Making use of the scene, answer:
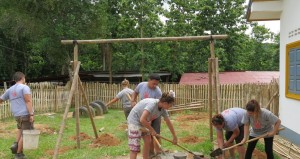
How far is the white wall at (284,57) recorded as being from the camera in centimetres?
760

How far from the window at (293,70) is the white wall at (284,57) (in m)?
0.14

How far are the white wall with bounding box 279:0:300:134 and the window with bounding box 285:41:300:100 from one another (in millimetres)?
141

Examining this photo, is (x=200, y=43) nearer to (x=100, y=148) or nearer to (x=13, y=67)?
(x=13, y=67)

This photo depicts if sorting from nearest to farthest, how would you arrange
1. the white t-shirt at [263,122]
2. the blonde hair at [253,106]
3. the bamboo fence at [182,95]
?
1. the blonde hair at [253,106]
2. the white t-shirt at [263,122]
3. the bamboo fence at [182,95]

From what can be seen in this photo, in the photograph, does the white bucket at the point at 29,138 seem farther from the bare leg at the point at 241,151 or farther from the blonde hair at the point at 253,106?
the blonde hair at the point at 253,106

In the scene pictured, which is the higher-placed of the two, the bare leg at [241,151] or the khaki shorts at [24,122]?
the khaki shorts at [24,122]

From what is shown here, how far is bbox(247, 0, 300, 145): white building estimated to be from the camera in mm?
7609

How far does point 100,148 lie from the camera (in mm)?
8031

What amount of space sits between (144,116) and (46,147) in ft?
13.8

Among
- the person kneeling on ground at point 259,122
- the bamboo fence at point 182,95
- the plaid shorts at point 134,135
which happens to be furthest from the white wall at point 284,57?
the bamboo fence at point 182,95

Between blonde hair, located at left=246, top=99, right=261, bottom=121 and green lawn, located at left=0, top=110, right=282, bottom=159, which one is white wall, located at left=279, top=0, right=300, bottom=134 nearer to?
green lawn, located at left=0, top=110, right=282, bottom=159

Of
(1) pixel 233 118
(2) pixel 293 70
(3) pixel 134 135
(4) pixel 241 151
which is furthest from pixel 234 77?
(3) pixel 134 135

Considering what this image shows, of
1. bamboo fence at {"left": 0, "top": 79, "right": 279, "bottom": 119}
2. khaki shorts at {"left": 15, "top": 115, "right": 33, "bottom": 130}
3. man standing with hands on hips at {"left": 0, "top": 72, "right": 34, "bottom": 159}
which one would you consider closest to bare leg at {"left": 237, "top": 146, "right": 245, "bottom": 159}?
man standing with hands on hips at {"left": 0, "top": 72, "right": 34, "bottom": 159}

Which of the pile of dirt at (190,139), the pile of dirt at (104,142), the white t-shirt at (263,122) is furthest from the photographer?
the pile of dirt at (190,139)
